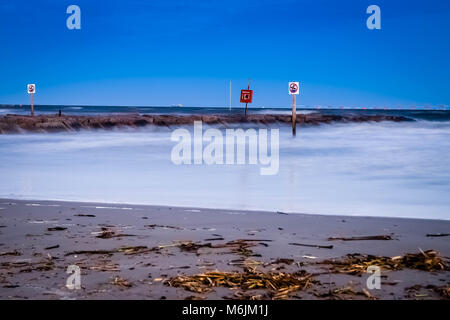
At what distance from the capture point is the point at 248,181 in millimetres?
10680

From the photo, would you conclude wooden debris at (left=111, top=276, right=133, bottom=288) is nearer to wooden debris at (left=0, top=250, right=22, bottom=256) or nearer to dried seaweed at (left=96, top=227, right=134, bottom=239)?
wooden debris at (left=0, top=250, right=22, bottom=256)

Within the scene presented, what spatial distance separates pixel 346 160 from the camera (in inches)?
648

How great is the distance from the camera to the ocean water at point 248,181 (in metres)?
8.05

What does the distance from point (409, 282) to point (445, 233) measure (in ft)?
7.21

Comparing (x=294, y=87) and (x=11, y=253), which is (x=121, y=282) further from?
(x=294, y=87)

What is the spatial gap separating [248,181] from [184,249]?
6113 mm

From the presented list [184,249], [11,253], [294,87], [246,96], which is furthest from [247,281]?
[246,96]

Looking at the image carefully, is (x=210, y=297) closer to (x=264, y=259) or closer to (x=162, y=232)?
(x=264, y=259)

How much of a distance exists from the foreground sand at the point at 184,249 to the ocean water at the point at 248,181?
121cm

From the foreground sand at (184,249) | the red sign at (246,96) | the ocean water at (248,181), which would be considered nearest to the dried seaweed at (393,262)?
the foreground sand at (184,249)

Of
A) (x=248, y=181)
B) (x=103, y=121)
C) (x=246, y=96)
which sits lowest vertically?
(x=248, y=181)

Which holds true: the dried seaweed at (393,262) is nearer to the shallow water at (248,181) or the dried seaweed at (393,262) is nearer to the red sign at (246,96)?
the shallow water at (248,181)

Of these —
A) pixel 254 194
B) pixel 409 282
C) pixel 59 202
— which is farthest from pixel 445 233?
pixel 59 202

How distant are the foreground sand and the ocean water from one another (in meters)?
1.21
